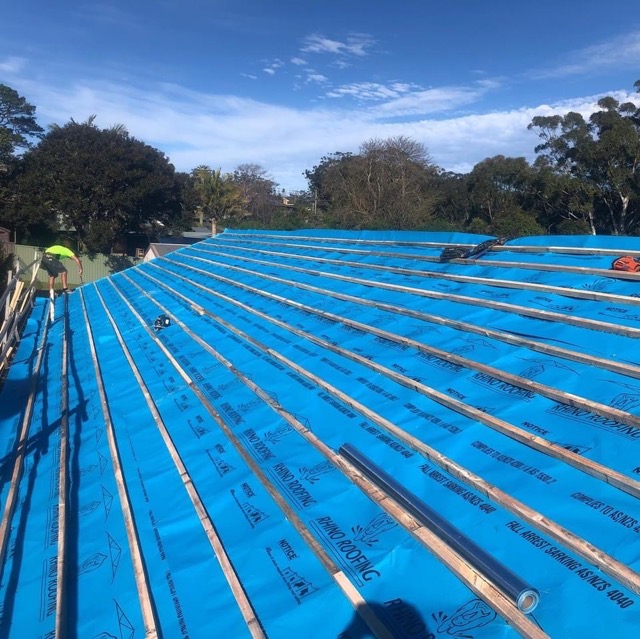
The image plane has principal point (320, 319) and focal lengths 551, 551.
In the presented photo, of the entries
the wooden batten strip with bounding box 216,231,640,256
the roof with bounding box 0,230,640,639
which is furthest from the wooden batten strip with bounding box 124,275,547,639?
the wooden batten strip with bounding box 216,231,640,256

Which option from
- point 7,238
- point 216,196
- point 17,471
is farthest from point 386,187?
point 17,471

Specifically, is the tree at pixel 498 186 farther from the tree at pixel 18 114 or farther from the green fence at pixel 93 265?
the tree at pixel 18 114

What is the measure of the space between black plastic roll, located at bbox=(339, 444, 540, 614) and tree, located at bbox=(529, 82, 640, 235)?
25.7 meters

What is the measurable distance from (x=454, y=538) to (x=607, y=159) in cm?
2723

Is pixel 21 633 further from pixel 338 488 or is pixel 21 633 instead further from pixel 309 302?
pixel 309 302

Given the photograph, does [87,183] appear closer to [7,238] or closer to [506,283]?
[7,238]

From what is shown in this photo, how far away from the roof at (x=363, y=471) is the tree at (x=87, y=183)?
96.2 ft

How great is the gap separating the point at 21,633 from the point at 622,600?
3.40 meters

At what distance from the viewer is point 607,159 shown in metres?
25.5

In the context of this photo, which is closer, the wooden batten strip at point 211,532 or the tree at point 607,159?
the wooden batten strip at point 211,532

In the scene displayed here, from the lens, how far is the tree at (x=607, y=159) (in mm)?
24969

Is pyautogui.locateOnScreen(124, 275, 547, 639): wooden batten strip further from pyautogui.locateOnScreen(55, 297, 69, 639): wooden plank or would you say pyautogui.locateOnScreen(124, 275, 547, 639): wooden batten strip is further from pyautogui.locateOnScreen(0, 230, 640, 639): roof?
pyautogui.locateOnScreen(55, 297, 69, 639): wooden plank

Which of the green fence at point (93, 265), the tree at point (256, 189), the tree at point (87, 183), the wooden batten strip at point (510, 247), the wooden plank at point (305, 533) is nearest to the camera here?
the wooden plank at point (305, 533)

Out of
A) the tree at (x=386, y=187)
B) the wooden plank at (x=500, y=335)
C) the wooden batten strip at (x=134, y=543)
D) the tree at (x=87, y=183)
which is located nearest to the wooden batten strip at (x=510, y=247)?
the wooden plank at (x=500, y=335)
